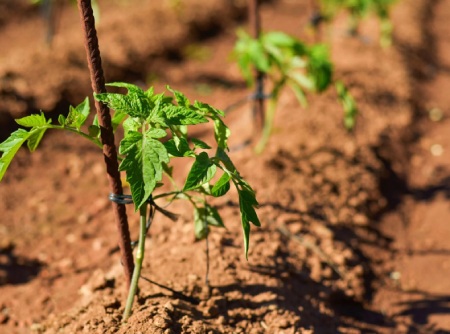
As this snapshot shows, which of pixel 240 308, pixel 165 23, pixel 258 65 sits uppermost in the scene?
pixel 165 23

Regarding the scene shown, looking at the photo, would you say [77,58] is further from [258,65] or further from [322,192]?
[322,192]

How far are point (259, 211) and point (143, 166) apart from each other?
141 cm

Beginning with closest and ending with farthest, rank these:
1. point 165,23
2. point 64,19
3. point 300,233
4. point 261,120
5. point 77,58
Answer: point 300,233 < point 261,120 < point 77,58 < point 165,23 < point 64,19

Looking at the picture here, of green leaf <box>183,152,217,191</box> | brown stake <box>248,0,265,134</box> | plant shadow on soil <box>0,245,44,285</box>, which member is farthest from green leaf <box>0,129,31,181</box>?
brown stake <box>248,0,265,134</box>

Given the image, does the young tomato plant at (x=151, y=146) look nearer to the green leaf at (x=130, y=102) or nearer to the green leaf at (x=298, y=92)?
the green leaf at (x=130, y=102)

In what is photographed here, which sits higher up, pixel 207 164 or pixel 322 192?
pixel 322 192

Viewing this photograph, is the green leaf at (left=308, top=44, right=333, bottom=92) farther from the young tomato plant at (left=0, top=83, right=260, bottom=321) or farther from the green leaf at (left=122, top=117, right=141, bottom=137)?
the green leaf at (left=122, top=117, right=141, bottom=137)

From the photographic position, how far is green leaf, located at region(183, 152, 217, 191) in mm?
1761

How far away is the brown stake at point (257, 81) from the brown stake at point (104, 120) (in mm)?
1714

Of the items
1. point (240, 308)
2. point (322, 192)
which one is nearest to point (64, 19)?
point (322, 192)

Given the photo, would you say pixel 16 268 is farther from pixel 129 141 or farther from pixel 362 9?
pixel 362 9

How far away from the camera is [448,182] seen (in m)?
3.83

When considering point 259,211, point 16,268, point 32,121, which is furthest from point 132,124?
point 16,268

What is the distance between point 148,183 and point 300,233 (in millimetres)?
1443
